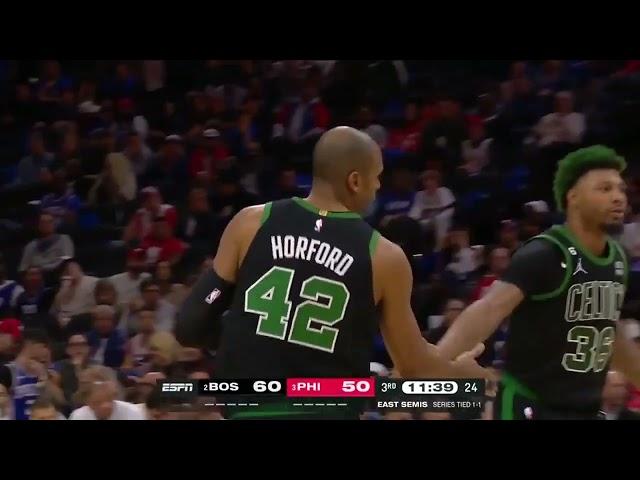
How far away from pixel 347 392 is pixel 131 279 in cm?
138

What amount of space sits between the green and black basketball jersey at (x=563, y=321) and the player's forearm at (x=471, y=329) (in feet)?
0.26

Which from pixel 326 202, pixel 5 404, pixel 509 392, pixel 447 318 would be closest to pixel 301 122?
pixel 447 318

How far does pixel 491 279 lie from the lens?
192 inches

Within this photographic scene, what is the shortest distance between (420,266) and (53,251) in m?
1.65

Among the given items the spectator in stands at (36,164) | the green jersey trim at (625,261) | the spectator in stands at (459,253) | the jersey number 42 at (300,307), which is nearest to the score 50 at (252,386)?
the jersey number 42 at (300,307)

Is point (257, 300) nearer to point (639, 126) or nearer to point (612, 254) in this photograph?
point (612, 254)

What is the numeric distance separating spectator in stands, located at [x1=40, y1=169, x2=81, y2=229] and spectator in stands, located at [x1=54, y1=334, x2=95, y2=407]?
534 millimetres

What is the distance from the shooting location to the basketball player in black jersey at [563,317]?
4.31 metres

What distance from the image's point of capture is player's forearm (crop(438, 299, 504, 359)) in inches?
172

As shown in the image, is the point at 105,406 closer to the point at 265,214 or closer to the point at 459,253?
the point at 265,214

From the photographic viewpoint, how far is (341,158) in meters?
4.14

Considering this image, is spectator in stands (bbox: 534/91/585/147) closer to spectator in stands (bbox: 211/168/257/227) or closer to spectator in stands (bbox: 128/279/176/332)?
spectator in stands (bbox: 211/168/257/227)

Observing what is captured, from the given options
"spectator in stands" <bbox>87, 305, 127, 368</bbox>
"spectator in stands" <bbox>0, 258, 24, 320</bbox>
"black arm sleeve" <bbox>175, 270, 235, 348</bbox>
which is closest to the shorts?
"black arm sleeve" <bbox>175, 270, 235, 348</bbox>
